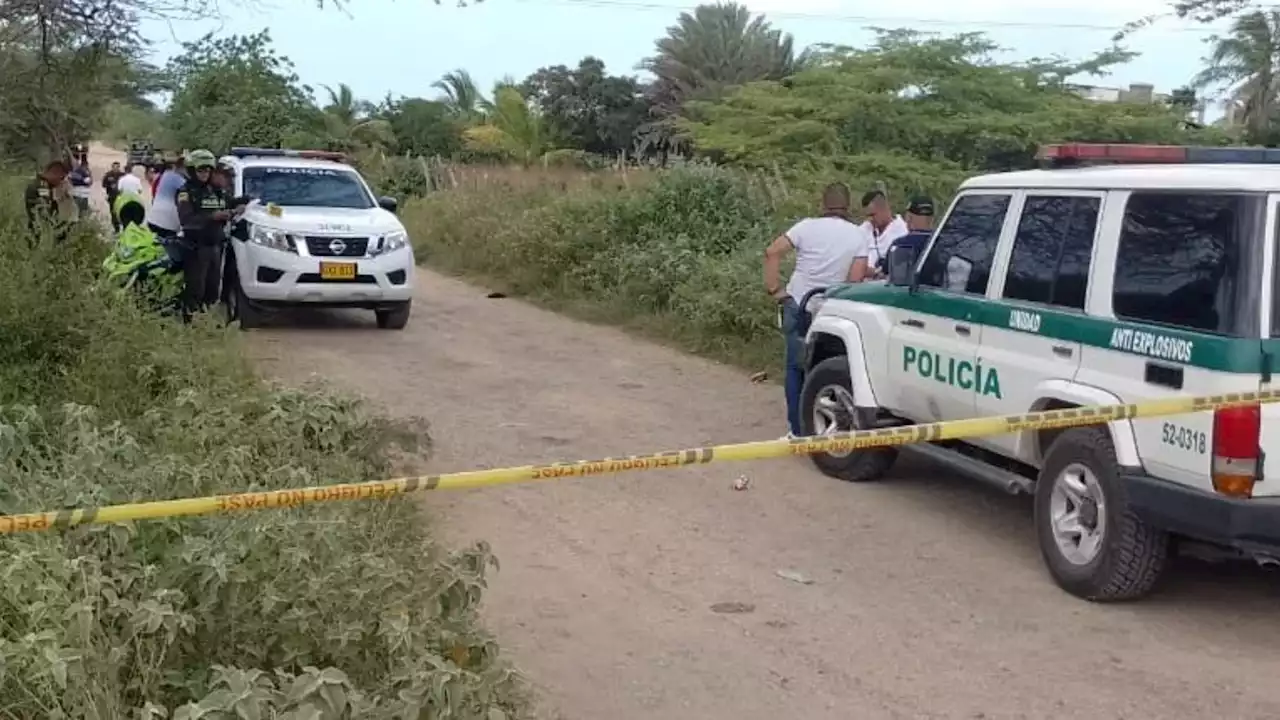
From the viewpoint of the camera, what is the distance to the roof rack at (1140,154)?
626cm

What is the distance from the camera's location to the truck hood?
528 inches

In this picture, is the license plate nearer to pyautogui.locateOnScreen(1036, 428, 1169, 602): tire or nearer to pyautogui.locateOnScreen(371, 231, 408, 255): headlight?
pyautogui.locateOnScreen(371, 231, 408, 255): headlight

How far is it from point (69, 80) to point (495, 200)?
11.8 m

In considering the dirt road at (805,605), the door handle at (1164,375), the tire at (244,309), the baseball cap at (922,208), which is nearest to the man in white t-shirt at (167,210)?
the tire at (244,309)

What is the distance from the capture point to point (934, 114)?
26.0 metres

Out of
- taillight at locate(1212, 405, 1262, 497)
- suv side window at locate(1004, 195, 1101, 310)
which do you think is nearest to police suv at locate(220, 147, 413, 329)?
suv side window at locate(1004, 195, 1101, 310)

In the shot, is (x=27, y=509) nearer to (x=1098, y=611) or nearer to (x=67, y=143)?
(x=1098, y=611)

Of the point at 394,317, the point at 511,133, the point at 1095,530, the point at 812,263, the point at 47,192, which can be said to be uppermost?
the point at 511,133

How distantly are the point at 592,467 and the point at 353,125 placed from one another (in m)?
38.4

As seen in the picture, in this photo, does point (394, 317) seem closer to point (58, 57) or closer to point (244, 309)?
point (244, 309)

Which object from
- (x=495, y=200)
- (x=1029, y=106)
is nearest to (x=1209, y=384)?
(x=495, y=200)

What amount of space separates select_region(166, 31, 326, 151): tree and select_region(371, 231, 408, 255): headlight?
19317 millimetres

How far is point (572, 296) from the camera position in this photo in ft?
54.1

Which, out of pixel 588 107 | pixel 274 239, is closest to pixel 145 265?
pixel 274 239
